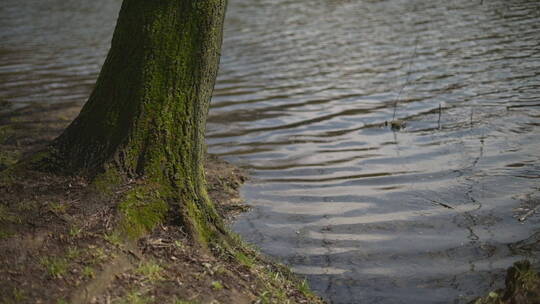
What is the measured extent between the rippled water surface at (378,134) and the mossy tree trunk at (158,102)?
4.66 ft

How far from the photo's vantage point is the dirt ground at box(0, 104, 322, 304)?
11.4 feet

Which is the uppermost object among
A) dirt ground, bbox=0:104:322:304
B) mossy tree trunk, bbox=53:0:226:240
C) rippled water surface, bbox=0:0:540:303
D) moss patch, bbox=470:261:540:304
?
mossy tree trunk, bbox=53:0:226:240

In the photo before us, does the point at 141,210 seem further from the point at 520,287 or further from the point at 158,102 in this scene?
the point at 520,287

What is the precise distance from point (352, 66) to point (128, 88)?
838 centimetres

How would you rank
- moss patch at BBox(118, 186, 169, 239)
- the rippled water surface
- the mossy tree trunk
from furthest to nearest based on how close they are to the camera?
Answer: the rippled water surface → the mossy tree trunk → moss patch at BBox(118, 186, 169, 239)

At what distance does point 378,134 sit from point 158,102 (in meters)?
4.70

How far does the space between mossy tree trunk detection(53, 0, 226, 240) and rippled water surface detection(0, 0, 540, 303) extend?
1.42 metres

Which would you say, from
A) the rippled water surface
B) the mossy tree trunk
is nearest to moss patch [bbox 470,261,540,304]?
the rippled water surface

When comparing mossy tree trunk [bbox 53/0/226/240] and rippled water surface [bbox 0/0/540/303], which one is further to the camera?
rippled water surface [bbox 0/0/540/303]

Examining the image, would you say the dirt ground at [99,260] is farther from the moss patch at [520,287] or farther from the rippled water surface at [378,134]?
the moss patch at [520,287]

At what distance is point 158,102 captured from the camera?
435cm

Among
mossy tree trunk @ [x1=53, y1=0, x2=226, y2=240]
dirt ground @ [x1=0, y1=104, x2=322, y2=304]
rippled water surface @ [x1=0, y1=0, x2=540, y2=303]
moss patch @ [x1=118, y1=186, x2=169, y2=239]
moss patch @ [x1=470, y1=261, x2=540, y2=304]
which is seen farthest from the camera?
rippled water surface @ [x1=0, y1=0, x2=540, y2=303]

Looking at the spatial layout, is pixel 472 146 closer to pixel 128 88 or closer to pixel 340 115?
pixel 340 115

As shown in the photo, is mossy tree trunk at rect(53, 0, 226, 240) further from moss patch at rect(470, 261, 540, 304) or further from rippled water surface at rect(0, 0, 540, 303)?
moss patch at rect(470, 261, 540, 304)
